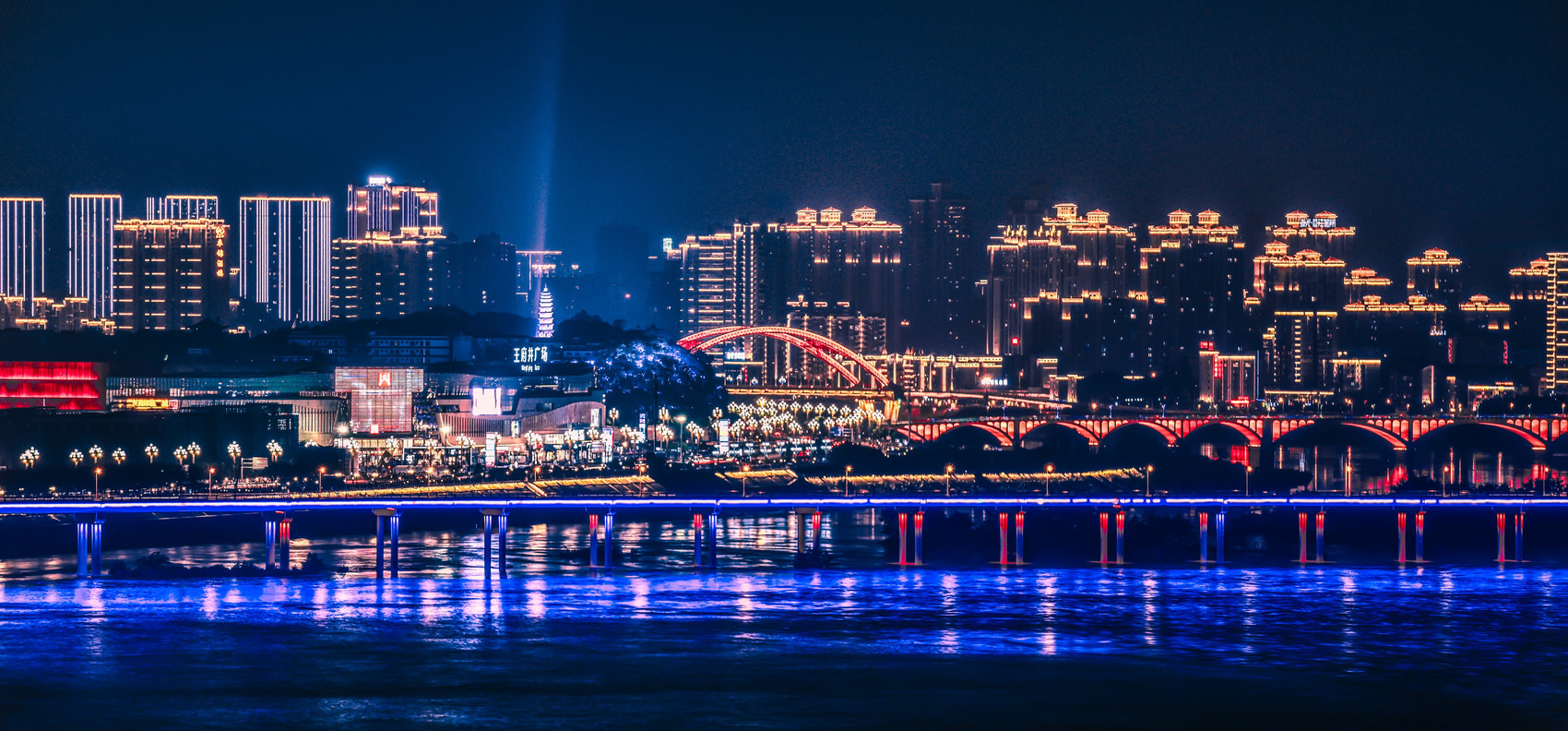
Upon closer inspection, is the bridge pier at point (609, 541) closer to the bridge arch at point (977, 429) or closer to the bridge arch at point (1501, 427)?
the bridge arch at point (977, 429)

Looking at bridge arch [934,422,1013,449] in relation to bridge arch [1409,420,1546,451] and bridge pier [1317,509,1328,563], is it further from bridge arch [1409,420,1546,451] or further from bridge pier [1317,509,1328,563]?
bridge pier [1317,509,1328,563]

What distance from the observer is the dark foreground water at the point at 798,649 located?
39781 millimetres

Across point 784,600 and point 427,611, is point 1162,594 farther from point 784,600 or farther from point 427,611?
point 427,611

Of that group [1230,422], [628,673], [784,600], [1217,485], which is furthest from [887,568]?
[1230,422]

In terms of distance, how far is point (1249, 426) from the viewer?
135 m

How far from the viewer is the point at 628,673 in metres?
43.6

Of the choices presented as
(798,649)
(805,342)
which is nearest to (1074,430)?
(805,342)

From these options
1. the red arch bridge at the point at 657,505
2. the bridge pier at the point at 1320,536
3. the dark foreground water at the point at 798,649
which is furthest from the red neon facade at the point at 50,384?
the bridge pier at the point at 1320,536

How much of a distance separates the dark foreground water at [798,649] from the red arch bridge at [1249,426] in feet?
224

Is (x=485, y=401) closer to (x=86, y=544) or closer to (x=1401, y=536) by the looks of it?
(x=86, y=544)

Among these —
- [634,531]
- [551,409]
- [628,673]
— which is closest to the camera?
[628,673]

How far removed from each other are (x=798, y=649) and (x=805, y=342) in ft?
436

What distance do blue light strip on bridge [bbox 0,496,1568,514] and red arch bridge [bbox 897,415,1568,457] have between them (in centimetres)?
6527

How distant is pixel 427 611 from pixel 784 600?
32.8 feet
